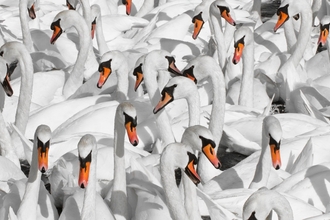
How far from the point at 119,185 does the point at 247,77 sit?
3127 mm

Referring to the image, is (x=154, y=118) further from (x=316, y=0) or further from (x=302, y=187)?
(x=316, y=0)

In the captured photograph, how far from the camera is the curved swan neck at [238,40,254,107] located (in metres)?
12.0

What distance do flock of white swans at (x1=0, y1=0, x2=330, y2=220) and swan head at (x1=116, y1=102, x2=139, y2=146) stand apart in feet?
0.04

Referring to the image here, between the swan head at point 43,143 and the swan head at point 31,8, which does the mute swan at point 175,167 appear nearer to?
Result: the swan head at point 43,143

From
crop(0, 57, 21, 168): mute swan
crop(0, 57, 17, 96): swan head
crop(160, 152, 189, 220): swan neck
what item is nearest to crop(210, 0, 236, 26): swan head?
crop(0, 57, 17, 96): swan head

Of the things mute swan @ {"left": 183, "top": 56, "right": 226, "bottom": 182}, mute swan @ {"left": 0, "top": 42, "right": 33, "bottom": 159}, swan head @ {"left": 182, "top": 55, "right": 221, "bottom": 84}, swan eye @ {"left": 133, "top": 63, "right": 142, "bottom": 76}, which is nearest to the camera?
mute swan @ {"left": 183, "top": 56, "right": 226, "bottom": 182}

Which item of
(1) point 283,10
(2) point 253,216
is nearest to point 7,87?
(2) point 253,216

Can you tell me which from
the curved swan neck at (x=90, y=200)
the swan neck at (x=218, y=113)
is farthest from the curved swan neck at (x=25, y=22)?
the curved swan neck at (x=90, y=200)

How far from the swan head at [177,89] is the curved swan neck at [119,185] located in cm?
77

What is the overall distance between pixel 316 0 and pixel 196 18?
2826 millimetres

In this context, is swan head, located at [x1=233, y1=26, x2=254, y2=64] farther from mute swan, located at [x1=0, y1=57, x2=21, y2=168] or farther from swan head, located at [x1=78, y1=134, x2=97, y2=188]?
swan head, located at [x1=78, y1=134, x2=97, y2=188]

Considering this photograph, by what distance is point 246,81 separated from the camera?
12.0 m

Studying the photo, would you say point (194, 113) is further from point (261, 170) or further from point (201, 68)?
point (261, 170)

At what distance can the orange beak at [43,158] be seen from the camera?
884 cm
